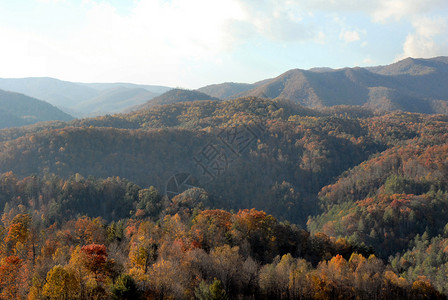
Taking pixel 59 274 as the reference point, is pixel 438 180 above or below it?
below

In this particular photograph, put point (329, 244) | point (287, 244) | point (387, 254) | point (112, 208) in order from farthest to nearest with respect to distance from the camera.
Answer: point (387, 254), point (112, 208), point (329, 244), point (287, 244)

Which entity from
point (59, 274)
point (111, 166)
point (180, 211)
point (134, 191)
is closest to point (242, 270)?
point (59, 274)

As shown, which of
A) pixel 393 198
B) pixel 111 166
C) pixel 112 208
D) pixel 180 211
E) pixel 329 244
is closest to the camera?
pixel 329 244

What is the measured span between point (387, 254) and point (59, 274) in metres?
121

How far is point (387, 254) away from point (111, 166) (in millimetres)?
154160

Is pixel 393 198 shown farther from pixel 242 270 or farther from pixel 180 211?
pixel 242 270

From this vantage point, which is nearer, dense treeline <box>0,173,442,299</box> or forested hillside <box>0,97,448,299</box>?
dense treeline <box>0,173,442,299</box>

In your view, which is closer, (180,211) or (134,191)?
(180,211)

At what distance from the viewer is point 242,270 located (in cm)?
4600

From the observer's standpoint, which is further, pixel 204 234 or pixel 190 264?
pixel 204 234

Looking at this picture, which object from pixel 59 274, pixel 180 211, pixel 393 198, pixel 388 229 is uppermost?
pixel 59 274

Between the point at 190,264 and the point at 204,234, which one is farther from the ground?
the point at 190,264

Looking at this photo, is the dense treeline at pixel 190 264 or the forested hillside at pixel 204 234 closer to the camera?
the dense treeline at pixel 190 264

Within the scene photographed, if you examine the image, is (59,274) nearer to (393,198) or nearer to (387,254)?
(387,254)
